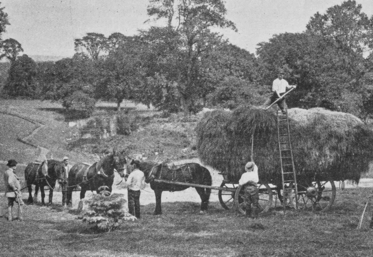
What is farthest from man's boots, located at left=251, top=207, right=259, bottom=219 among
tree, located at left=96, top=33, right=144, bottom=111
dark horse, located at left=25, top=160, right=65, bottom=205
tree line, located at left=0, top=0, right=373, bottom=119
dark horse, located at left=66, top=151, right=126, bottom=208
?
tree, located at left=96, top=33, right=144, bottom=111

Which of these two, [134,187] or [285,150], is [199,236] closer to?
[134,187]

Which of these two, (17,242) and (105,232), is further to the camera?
(105,232)

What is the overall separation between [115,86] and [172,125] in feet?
68.7

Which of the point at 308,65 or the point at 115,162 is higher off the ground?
the point at 308,65

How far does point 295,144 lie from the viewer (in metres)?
14.8

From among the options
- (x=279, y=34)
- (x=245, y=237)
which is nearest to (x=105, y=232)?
(x=245, y=237)

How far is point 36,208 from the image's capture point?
18203 mm

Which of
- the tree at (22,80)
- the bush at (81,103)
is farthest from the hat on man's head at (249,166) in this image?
the tree at (22,80)

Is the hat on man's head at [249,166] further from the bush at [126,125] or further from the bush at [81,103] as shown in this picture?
the bush at [81,103]

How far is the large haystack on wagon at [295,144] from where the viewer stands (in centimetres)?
1469

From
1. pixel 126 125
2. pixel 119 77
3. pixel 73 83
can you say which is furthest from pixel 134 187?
pixel 119 77

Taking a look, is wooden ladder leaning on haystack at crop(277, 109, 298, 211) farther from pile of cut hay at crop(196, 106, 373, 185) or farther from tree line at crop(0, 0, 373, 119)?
tree line at crop(0, 0, 373, 119)

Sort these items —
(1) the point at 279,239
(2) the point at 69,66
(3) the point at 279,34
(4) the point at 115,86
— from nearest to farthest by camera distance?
(1) the point at 279,239
(3) the point at 279,34
(4) the point at 115,86
(2) the point at 69,66

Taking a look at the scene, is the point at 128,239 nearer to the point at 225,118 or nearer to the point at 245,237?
the point at 245,237
